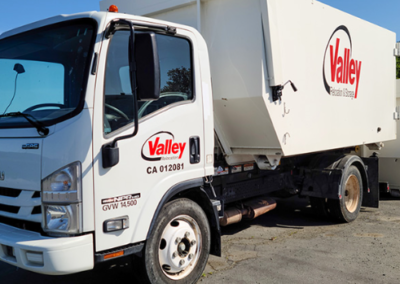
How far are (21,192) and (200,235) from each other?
1.76 m

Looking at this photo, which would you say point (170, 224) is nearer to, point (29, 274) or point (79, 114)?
→ point (79, 114)

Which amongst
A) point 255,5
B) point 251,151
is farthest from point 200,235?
point 255,5

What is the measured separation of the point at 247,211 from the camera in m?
5.77

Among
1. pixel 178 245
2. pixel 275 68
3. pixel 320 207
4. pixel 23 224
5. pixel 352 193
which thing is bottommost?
pixel 320 207

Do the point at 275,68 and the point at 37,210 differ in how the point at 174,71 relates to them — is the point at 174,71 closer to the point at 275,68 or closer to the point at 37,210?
the point at 275,68

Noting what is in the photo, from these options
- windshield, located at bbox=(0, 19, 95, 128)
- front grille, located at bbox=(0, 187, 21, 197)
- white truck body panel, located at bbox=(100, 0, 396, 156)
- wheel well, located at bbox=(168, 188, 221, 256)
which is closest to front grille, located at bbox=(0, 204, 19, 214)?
front grille, located at bbox=(0, 187, 21, 197)

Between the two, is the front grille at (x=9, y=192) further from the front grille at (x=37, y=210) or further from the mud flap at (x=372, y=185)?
the mud flap at (x=372, y=185)

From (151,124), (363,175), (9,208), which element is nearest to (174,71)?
(151,124)

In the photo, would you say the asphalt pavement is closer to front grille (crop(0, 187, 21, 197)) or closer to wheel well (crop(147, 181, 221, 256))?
wheel well (crop(147, 181, 221, 256))

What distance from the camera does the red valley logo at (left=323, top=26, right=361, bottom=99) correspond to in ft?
19.9

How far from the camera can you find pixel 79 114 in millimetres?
3072

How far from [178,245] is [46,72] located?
79.3 inches

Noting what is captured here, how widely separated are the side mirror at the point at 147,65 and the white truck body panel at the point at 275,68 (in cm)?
175

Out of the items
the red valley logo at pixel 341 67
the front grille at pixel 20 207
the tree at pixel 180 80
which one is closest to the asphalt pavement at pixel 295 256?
the front grille at pixel 20 207
